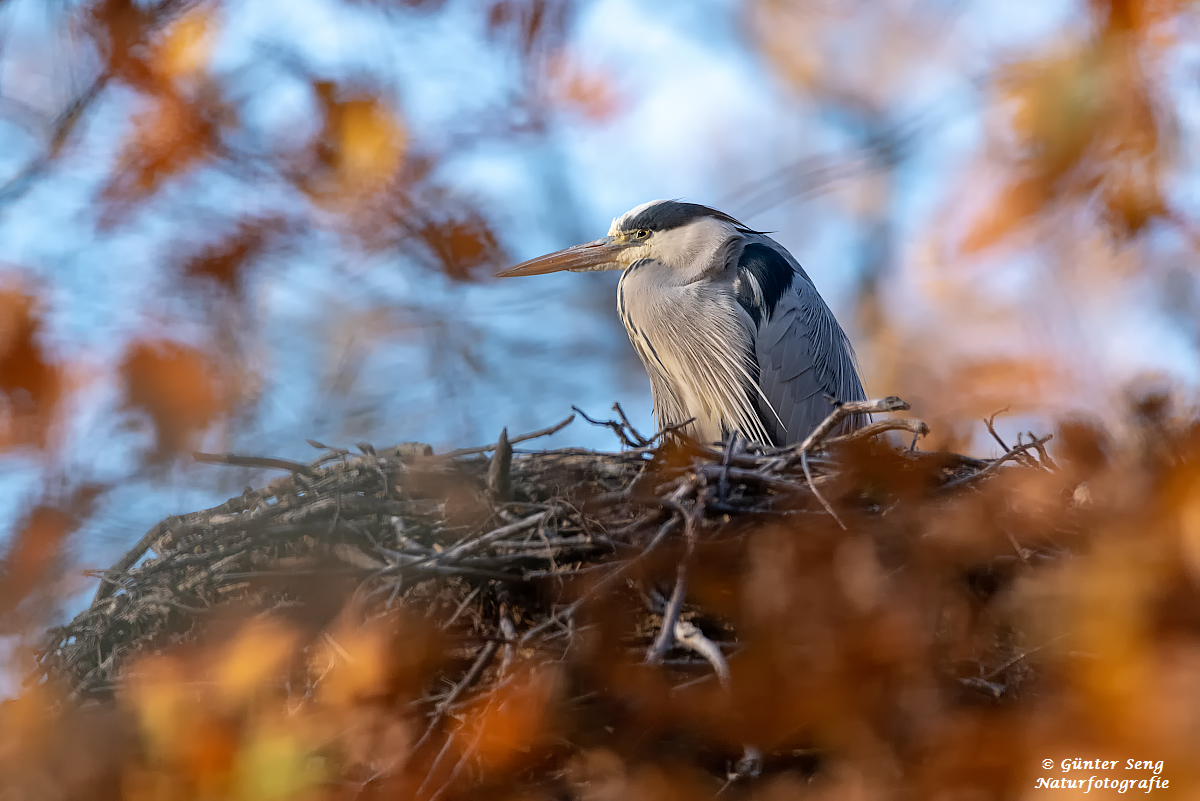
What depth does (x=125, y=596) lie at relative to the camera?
89.5 inches

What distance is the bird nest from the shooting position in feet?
5.97

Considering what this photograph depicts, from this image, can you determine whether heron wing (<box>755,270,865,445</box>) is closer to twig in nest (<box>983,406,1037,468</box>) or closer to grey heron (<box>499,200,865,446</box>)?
grey heron (<box>499,200,865,446</box>)

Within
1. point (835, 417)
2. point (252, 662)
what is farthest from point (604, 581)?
point (252, 662)

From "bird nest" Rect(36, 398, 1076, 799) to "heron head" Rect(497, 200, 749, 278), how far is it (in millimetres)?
1338

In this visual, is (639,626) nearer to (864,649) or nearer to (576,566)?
(576,566)

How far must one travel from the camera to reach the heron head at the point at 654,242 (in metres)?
3.33

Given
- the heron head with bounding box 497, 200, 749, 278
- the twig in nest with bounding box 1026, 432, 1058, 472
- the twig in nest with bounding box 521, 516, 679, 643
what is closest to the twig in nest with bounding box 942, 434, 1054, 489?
the twig in nest with bounding box 1026, 432, 1058, 472

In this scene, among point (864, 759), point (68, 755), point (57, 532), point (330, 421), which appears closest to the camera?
point (864, 759)

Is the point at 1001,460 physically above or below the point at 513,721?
above

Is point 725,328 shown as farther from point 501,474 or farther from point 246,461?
point 246,461

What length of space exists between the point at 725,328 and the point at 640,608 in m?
1.37

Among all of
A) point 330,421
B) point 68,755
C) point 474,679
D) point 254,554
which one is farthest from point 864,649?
point 330,421

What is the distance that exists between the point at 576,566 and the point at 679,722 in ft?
1.21

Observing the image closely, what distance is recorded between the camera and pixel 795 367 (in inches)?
122
